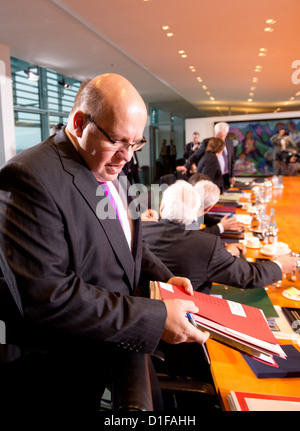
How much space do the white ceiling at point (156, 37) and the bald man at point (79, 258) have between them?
3.61 m

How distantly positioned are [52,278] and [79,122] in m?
0.49

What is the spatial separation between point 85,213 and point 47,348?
0.41 meters

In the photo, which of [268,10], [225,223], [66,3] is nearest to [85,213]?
[225,223]

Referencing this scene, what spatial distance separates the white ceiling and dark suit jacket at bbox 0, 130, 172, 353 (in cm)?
375

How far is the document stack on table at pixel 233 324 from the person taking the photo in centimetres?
108

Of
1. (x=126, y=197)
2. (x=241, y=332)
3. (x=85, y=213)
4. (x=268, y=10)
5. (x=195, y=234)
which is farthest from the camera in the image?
(x=268, y=10)

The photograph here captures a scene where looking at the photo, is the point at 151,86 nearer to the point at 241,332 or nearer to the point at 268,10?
the point at 268,10

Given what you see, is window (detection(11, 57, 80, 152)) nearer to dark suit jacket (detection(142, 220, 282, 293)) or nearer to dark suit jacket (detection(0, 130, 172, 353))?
dark suit jacket (detection(142, 220, 282, 293))

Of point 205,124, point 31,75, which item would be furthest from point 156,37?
point 205,124

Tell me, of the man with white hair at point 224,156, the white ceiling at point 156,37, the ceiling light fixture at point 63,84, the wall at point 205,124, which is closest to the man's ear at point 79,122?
the white ceiling at point 156,37

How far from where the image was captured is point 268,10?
14.0ft

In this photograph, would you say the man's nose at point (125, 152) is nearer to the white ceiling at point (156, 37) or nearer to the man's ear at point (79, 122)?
the man's ear at point (79, 122)

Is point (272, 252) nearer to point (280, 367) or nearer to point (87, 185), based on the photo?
point (280, 367)
